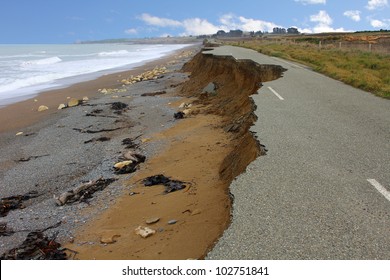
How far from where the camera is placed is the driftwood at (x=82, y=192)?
24.0 ft

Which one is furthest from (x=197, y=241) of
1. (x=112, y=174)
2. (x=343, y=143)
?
(x=112, y=174)

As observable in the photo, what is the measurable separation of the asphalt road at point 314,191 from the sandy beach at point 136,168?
1.35ft

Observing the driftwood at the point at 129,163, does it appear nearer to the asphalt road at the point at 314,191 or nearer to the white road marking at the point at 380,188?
the asphalt road at the point at 314,191

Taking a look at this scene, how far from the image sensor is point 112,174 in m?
8.71

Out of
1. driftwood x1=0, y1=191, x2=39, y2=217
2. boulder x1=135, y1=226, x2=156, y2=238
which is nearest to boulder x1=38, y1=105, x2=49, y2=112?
driftwood x1=0, y1=191, x2=39, y2=217

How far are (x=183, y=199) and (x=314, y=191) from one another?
2.43 m

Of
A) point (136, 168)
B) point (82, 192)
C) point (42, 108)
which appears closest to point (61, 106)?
point (42, 108)

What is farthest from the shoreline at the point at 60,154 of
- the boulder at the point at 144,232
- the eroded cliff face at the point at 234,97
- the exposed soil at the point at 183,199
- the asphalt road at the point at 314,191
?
the asphalt road at the point at 314,191

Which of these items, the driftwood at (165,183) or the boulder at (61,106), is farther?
the boulder at (61,106)

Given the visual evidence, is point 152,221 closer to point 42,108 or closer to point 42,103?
point 42,108

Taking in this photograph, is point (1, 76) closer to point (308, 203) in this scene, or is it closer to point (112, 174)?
point (112, 174)

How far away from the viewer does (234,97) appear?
15.3 meters

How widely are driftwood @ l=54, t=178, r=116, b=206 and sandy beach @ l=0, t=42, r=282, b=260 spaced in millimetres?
102

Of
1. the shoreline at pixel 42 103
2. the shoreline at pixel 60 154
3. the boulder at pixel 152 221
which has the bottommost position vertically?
the shoreline at pixel 42 103
